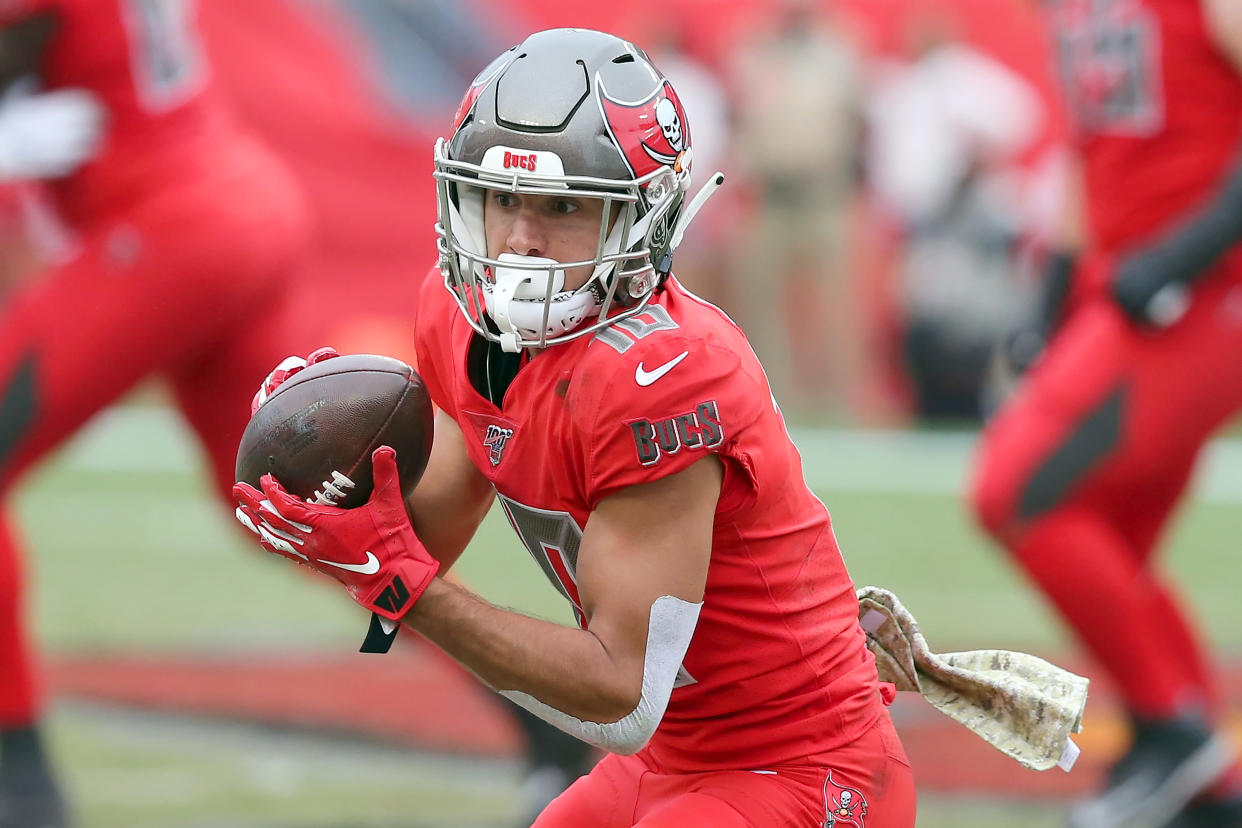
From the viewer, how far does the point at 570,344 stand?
238 cm

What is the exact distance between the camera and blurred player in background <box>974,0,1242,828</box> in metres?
3.95

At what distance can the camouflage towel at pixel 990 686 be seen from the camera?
2.61 metres

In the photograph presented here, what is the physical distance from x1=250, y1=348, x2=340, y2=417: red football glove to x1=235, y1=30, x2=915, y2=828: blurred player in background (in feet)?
0.03

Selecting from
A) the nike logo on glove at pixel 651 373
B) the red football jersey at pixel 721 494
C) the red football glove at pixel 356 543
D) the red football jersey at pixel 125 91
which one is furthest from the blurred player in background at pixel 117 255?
the nike logo on glove at pixel 651 373

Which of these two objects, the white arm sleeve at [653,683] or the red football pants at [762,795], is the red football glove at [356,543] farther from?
the red football pants at [762,795]

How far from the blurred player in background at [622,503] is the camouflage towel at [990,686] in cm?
12

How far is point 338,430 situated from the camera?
2342 millimetres

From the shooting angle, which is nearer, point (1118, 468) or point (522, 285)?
point (522, 285)

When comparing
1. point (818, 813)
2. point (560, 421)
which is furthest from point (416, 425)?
point (818, 813)

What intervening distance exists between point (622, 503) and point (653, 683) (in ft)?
0.77

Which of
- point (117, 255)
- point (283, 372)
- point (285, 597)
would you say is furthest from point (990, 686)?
point (285, 597)

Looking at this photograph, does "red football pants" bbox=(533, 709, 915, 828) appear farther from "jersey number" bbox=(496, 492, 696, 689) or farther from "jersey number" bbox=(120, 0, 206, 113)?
"jersey number" bbox=(120, 0, 206, 113)

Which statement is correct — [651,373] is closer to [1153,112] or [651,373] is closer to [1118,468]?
[1118,468]

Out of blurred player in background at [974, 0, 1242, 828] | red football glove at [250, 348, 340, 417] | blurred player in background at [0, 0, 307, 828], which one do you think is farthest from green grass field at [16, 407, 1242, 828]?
red football glove at [250, 348, 340, 417]
